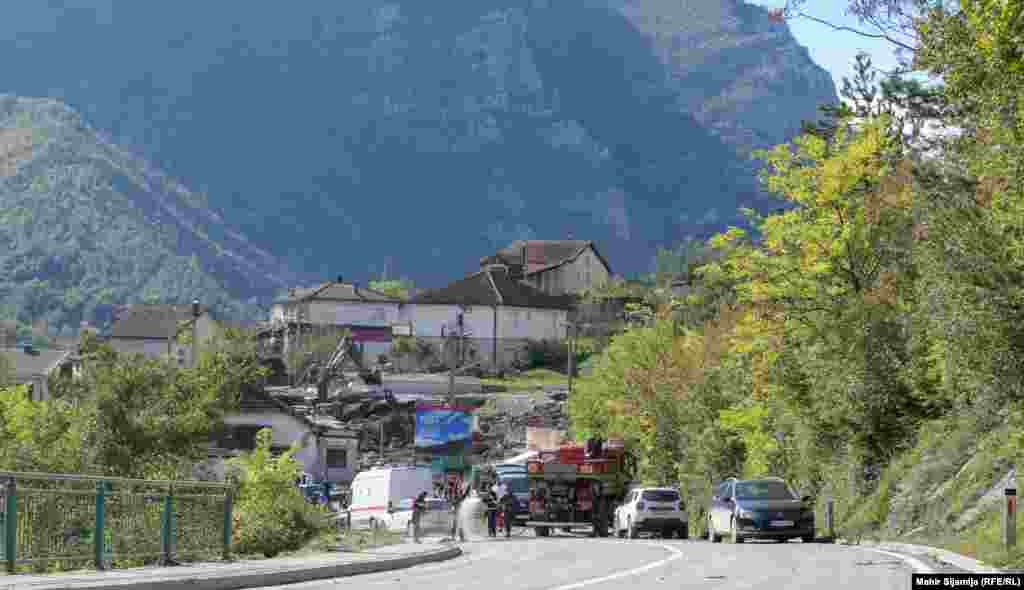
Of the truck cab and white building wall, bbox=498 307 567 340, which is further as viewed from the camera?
white building wall, bbox=498 307 567 340

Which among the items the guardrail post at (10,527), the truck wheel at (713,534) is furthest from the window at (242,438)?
the guardrail post at (10,527)

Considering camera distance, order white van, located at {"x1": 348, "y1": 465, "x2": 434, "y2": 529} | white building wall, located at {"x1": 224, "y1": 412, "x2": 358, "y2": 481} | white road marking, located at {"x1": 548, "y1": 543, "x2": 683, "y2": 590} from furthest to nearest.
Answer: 1. white building wall, located at {"x1": 224, "y1": 412, "x2": 358, "y2": 481}
2. white van, located at {"x1": 348, "y1": 465, "x2": 434, "y2": 529}
3. white road marking, located at {"x1": 548, "y1": 543, "x2": 683, "y2": 590}

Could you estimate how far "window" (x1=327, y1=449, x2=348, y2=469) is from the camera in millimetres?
93188

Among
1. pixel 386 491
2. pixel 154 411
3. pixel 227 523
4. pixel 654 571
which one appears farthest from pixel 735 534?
pixel 386 491

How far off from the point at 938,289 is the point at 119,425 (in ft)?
79.4

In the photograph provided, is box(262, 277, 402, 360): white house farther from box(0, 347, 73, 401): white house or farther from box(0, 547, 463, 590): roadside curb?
box(0, 547, 463, 590): roadside curb

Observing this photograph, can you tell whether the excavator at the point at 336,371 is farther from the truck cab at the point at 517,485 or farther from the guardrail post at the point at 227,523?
the guardrail post at the point at 227,523

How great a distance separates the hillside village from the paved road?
51.9m

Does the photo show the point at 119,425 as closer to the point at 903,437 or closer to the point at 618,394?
the point at 903,437

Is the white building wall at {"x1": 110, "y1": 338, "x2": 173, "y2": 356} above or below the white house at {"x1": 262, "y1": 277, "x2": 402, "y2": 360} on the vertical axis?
below

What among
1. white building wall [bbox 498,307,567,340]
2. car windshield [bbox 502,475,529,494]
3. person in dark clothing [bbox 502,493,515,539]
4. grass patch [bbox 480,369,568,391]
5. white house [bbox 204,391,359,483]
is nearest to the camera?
person in dark clothing [bbox 502,493,515,539]

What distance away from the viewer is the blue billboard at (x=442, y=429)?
307ft

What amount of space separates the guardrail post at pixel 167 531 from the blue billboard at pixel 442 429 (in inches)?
2798

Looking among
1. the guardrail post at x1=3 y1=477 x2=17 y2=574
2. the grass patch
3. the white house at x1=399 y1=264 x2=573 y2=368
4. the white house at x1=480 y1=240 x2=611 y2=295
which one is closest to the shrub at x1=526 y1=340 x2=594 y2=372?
the grass patch
